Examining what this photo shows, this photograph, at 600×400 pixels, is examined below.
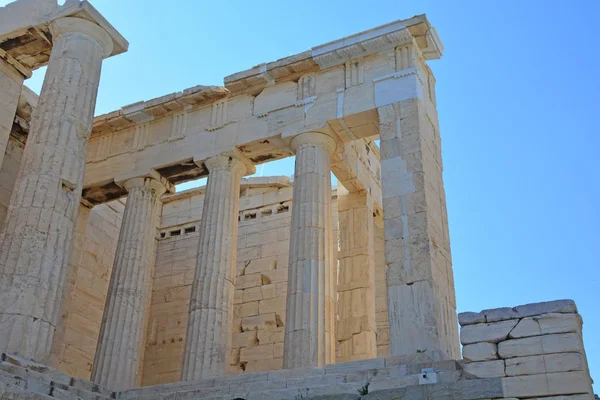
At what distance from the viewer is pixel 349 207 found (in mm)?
21781

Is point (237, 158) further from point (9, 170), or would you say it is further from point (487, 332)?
point (487, 332)

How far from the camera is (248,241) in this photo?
81.8ft

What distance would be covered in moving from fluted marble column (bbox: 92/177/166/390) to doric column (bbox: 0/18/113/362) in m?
3.75

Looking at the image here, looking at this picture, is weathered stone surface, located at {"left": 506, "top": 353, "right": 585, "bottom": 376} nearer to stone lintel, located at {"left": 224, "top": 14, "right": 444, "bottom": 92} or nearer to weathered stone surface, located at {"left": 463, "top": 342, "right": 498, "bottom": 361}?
weathered stone surface, located at {"left": 463, "top": 342, "right": 498, "bottom": 361}

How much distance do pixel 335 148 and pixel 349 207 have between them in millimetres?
2649

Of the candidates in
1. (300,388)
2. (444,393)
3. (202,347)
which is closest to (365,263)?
(202,347)

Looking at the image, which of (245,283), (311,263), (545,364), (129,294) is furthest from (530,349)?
(245,283)

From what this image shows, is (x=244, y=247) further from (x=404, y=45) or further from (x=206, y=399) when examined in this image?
(x=206, y=399)

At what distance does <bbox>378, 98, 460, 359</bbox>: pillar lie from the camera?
593 inches

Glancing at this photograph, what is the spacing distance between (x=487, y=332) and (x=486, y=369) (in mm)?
566

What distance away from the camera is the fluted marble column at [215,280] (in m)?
17.3

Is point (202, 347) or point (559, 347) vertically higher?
point (202, 347)

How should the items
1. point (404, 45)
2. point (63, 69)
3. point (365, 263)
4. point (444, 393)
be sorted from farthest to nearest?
point (365, 263) < point (404, 45) < point (63, 69) < point (444, 393)

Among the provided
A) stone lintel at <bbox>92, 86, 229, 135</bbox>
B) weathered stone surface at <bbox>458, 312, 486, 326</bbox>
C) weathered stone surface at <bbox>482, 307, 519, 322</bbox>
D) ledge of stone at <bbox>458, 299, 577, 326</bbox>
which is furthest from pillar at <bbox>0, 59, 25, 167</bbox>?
weathered stone surface at <bbox>482, 307, 519, 322</bbox>
